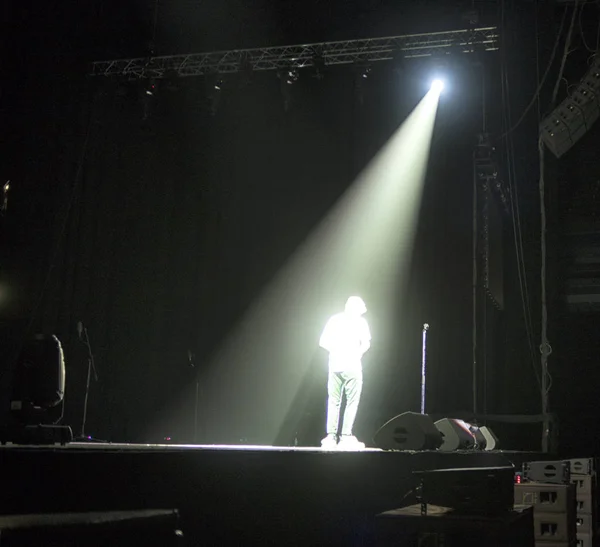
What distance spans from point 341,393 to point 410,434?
992 mm

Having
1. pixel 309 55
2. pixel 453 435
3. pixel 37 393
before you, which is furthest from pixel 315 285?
pixel 37 393

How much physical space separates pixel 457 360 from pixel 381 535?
18.3ft

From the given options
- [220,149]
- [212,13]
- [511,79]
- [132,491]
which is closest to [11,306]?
[220,149]

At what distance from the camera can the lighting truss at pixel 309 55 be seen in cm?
805


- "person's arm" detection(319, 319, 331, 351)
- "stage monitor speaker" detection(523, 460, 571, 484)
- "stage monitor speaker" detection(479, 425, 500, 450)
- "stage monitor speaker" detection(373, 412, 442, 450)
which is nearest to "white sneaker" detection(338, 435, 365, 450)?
"stage monitor speaker" detection(373, 412, 442, 450)

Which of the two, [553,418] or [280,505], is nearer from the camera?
[280,505]

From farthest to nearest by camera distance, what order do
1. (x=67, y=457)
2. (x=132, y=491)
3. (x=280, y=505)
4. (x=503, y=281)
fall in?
(x=503, y=281), (x=280, y=505), (x=132, y=491), (x=67, y=457)

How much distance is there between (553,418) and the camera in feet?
24.5

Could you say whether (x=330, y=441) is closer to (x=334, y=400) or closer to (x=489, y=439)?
(x=334, y=400)

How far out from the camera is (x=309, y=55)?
8.35 metres

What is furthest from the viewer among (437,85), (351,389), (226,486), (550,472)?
(437,85)

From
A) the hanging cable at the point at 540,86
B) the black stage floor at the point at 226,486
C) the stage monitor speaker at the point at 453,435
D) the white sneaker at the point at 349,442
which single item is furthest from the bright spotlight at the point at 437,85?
the black stage floor at the point at 226,486

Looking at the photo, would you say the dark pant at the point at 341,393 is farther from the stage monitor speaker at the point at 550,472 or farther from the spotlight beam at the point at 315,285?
the spotlight beam at the point at 315,285

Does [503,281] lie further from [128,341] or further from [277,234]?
[128,341]
